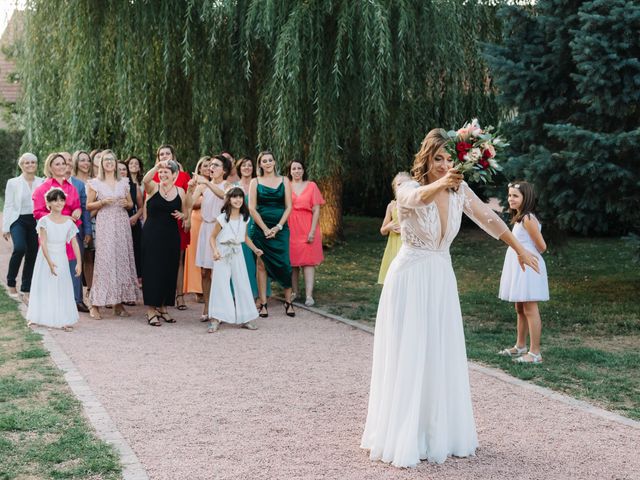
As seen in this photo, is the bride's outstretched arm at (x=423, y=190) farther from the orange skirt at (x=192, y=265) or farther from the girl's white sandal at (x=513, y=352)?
the orange skirt at (x=192, y=265)

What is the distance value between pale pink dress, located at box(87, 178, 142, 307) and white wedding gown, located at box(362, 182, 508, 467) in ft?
19.3

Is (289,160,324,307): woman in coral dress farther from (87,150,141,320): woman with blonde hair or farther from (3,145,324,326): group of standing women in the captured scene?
(87,150,141,320): woman with blonde hair

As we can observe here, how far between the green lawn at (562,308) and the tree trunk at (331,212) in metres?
0.48

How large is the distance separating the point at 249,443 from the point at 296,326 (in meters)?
4.68

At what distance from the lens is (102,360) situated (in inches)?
319

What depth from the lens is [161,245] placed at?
10.2 metres

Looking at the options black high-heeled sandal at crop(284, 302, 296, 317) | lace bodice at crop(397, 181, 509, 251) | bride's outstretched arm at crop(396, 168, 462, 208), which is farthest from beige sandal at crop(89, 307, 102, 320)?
bride's outstretched arm at crop(396, 168, 462, 208)

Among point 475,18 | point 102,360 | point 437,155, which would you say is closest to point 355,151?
point 475,18

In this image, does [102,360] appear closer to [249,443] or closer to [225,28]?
[249,443]

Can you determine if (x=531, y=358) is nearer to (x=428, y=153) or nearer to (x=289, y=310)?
(x=428, y=153)

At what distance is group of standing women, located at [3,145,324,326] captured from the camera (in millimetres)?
10273

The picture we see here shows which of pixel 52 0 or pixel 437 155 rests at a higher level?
pixel 52 0

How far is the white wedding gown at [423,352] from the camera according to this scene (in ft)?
17.2

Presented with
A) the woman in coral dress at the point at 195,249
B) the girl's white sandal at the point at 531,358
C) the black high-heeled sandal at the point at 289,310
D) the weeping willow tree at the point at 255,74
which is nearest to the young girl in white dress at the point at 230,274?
the black high-heeled sandal at the point at 289,310
